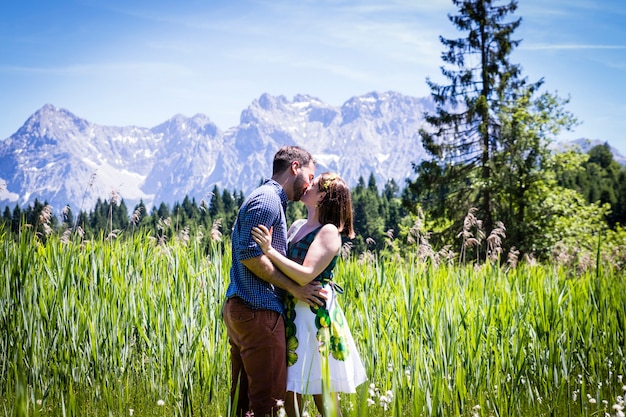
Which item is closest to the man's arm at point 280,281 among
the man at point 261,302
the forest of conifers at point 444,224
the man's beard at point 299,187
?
the man at point 261,302

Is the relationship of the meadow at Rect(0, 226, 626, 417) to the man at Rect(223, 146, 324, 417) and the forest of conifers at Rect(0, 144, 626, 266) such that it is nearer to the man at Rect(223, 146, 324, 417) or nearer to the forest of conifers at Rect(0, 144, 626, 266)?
the man at Rect(223, 146, 324, 417)

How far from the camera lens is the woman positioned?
10.6ft

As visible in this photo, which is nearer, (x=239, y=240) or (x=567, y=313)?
(x=239, y=240)

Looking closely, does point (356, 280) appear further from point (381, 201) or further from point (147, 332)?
point (381, 201)

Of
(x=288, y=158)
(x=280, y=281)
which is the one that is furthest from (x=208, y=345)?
(x=288, y=158)

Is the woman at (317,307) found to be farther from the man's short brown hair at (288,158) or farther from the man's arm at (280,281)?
the man's short brown hair at (288,158)

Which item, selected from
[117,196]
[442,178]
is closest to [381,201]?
[442,178]

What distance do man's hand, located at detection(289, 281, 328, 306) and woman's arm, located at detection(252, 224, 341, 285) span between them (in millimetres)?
56

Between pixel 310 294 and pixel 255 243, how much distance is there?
17.9 inches

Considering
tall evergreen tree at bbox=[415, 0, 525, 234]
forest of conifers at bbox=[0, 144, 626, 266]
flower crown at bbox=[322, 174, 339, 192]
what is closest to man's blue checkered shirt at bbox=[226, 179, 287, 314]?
flower crown at bbox=[322, 174, 339, 192]

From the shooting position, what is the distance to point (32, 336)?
4.37 m

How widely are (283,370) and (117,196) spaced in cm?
420

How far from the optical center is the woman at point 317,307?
3.22m

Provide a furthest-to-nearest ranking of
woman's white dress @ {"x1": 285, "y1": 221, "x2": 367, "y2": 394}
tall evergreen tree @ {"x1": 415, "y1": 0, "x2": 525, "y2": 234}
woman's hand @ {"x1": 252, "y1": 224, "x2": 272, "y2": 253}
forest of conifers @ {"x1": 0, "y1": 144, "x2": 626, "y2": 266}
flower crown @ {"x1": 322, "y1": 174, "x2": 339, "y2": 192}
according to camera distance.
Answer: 1. tall evergreen tree @ {"x1": 415, "y1": 0, "x2": 525, "y2": 234}
2. forest of conifers @ {"x1": 0, "y1": 144, "x2": 626, "y2": 266}
3. flower crown @ {"x1": 322, "y1": 174, "x2": 339, "y2": 192}
4. woman's white dress @ {"x1": 285, "y1": 221, "x2": 367, "y2": 394}
5. woman's hand @ {"x1": 252, "y1": 224, "x2": 272, "y2": 253}
